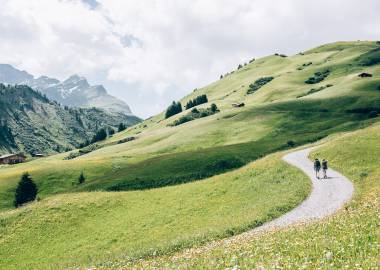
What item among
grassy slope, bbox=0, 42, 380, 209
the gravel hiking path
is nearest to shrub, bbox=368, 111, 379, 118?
grassy slope, bbox=0, 42, 380, 209

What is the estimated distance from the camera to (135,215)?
51.2m

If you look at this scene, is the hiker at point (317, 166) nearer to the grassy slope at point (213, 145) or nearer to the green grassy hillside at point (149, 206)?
the green grassy hillside at point (149, 206)

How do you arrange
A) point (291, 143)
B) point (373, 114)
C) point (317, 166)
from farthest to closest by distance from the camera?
point (373, 114), point (291, 143), point (317, 166)

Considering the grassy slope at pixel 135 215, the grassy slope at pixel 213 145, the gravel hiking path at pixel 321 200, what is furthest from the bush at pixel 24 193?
the gravel hiking path at pixel 321 200

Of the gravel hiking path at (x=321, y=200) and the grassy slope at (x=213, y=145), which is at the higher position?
the grassy slope at (x=213, y=145)

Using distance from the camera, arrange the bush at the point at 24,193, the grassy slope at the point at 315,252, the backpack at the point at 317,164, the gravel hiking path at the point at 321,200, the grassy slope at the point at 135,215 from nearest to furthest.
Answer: the grassy slope at the point at 315,252
the gravel hiking path at the point at 321,200
the grassy slope at the point at 135,215
the backpack at the point at 317,164
the bush at the point at 24,193

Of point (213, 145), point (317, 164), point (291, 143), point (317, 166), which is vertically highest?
point (213, 145)

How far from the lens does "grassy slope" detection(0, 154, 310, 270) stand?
136 feet

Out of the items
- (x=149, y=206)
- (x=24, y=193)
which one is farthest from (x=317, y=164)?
(x=24, y=193)

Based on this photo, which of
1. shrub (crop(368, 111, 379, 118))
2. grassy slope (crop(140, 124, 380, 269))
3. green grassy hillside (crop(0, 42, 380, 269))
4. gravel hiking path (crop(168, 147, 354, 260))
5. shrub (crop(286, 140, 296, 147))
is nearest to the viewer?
grassy slope (crop(140, 124, 380, 269))

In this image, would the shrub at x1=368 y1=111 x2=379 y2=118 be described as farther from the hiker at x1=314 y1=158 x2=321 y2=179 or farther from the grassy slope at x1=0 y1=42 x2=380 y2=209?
the hiker at x1=314 y1=158 x2=321 y2=179

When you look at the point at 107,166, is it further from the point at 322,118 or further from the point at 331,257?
the point at 331,257

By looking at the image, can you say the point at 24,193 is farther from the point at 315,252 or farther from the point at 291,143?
the point at 315,252

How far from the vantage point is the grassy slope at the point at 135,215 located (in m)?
41.6
